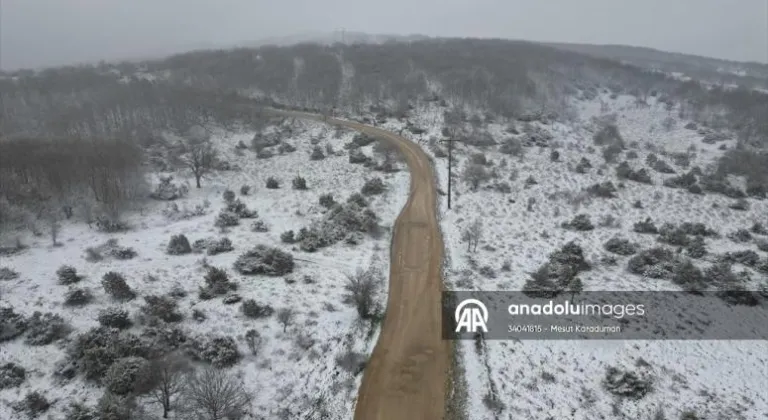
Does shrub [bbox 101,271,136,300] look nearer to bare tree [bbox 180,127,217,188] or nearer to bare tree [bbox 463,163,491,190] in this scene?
bare tree [bbox 180,127,217,188]

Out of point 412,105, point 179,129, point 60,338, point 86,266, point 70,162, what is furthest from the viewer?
point 412,105

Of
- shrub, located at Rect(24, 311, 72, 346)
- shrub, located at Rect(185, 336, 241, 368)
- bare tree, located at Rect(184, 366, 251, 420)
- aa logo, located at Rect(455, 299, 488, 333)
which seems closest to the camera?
bare tree, located at Rect(184, 366, 251, 420)

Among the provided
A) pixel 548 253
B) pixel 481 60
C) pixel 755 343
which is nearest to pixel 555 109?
pixel 481 60

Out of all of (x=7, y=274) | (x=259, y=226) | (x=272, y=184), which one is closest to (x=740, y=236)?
(x=259, y=226)

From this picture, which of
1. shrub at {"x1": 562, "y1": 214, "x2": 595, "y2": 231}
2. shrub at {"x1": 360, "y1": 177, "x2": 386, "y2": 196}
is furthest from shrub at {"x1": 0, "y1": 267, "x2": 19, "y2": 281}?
shrub at {"x1": 562, "y1": 214, "x2": 595, "y2": 231}

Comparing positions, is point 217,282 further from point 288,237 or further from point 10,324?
point 10,324

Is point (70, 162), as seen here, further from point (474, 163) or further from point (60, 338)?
point (474, 163)
